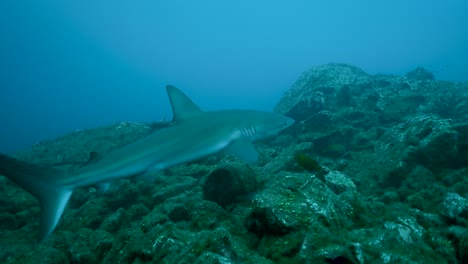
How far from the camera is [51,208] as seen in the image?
4988 mm

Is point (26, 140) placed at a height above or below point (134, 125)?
above

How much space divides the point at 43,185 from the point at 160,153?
218 cm

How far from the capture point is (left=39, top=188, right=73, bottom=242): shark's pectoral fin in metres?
4.63

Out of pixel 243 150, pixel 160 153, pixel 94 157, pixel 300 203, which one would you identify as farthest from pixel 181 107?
pixel 300 203

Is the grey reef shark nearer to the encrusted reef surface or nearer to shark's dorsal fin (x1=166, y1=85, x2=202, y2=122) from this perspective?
shark's dorsal fin (x1=166, y1=85, x2=202, y2=122)

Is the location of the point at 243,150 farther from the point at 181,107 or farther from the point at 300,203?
the point at 300,203

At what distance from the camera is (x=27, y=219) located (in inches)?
243

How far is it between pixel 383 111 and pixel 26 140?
190m

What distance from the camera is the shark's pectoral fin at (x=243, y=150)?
7.00m

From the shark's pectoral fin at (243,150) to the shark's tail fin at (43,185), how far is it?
356 cm

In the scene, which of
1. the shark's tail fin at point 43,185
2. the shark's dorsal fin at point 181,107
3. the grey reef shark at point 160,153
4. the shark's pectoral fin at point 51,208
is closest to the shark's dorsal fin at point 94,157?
the grey reef shark at point 160,153

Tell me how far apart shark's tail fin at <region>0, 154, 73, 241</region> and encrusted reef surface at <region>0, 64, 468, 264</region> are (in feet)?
0.89

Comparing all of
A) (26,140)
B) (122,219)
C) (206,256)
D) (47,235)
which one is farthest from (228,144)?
(26,140)

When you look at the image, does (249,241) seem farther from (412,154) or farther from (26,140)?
(26,140)
